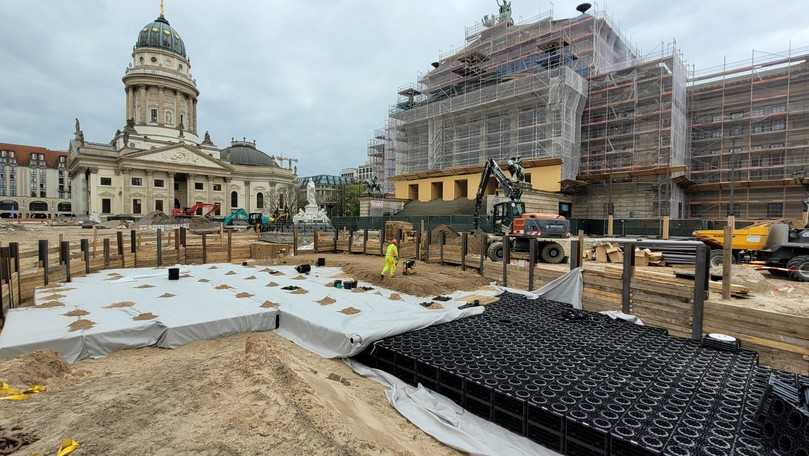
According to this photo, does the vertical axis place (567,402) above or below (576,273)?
below

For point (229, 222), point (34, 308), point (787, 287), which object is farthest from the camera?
point (229, 222)

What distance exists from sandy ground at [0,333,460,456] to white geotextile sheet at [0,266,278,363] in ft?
2.63

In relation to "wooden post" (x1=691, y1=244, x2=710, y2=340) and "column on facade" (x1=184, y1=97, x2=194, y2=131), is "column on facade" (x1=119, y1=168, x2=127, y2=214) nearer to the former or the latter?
"column on facade" (x1=184, y1=97, x2=194, y2=131)

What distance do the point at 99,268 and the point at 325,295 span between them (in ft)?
31.5

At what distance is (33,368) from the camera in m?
4.88

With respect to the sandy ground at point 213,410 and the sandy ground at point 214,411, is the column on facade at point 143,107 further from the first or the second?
the sandy ground at point 214,411

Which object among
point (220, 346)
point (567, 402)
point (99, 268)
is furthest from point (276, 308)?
point (99, 268)

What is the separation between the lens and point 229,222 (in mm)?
40375

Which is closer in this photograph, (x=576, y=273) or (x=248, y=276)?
(x=576, y=273)

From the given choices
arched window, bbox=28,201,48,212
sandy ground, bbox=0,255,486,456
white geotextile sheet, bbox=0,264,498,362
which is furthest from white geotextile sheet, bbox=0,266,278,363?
arched window, bbox=28,201,48,212

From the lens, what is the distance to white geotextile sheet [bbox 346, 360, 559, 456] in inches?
157

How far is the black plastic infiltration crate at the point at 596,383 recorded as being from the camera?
3.65 metres

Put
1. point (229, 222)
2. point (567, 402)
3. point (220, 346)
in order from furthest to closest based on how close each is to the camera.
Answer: point (229, 222) < point (220, 346) < point (567, 402)

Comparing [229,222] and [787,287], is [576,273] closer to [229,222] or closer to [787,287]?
[787,287]
